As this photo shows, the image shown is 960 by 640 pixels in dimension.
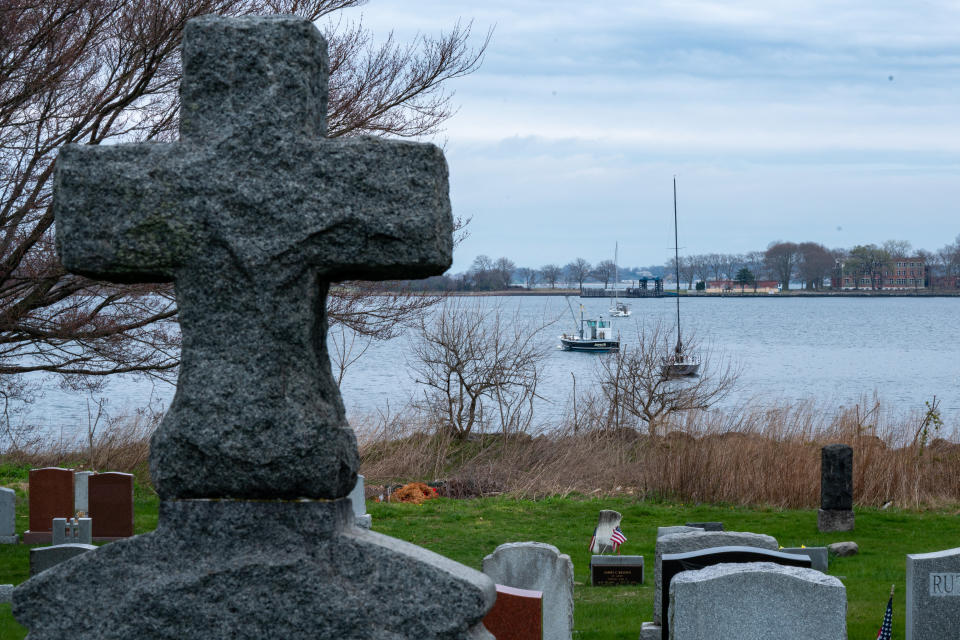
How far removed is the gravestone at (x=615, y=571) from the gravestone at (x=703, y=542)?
2243 mm

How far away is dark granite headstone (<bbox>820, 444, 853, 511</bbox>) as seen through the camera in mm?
13086

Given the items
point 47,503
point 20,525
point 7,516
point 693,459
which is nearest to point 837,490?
point 693,459

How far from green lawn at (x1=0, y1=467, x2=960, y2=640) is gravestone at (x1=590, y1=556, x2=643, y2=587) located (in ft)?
0.43

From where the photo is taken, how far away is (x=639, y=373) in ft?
66.5

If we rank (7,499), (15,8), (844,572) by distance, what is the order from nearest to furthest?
(15,8) → (844,572) → (7,499)

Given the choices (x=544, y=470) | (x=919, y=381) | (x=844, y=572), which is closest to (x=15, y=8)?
(x=844, y=572)

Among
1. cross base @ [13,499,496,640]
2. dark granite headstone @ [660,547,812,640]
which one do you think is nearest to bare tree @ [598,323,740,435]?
dark granite headstone @ [660,547,812,640]

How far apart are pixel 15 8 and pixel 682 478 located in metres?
11.7

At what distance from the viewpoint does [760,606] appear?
18.6 ft

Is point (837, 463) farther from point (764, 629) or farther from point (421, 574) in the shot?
point (421, 574)

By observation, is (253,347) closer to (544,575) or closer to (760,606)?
(760,606)

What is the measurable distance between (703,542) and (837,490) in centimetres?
597

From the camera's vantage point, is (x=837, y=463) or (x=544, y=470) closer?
(x=837, y=463)

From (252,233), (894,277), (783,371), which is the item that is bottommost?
(783,371)
